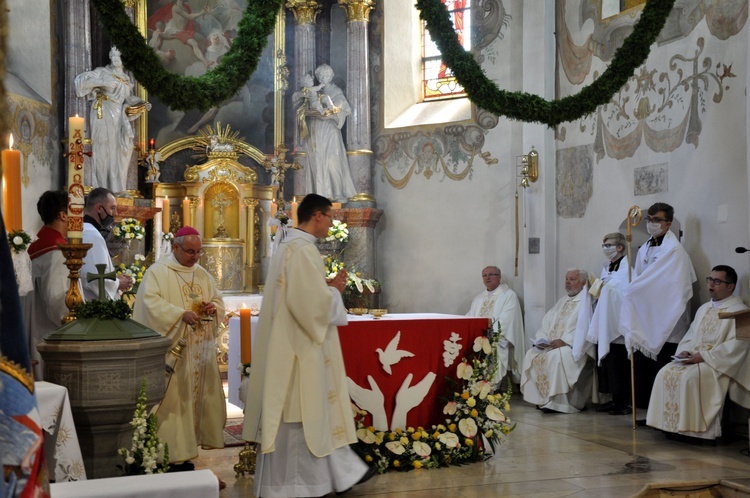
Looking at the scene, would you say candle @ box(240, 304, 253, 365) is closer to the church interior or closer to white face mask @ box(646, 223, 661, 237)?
the church interior

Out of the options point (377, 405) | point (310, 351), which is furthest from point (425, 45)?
point (310, 351)

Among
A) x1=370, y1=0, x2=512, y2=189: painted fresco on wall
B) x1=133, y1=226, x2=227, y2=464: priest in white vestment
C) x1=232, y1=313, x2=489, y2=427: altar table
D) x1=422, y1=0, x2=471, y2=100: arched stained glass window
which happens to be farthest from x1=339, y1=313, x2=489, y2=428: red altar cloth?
x1=422, y1=0, x2=471, y2=100: arched stained glass window

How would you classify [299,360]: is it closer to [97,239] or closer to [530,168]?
[97,239]

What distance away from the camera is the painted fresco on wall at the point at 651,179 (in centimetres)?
895

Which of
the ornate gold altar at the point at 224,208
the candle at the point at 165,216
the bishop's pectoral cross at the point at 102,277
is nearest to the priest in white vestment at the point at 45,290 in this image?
the bishop's pectoral cross at the point at 102,277

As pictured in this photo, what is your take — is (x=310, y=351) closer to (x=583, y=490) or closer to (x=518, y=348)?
(x=583, y=490)

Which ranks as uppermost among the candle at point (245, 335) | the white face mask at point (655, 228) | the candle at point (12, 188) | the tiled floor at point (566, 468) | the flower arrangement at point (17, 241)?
the candle at point (12, 188)

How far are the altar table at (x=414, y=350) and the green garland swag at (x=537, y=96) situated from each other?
75.9 inches

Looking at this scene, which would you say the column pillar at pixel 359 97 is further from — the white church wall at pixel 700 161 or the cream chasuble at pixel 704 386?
the cream chasuble at pixel 704 386

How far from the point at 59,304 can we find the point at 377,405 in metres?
2.41

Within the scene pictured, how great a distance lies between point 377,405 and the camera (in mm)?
6219

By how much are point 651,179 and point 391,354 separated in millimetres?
4306

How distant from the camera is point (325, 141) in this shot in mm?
12234

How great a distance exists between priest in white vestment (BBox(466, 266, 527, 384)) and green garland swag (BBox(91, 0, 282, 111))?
496 centimetres
